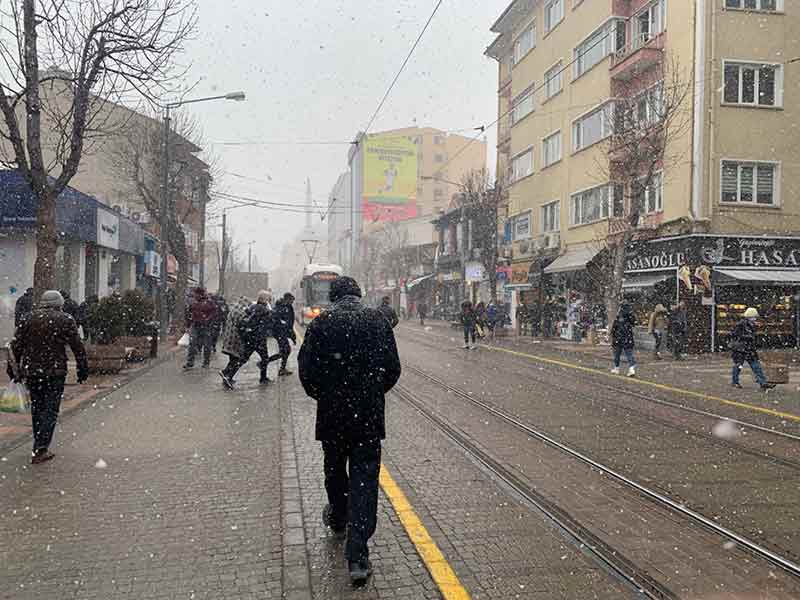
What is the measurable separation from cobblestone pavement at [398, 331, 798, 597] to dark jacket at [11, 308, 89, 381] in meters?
4.37

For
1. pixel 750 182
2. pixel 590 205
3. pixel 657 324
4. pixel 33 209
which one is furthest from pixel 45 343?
pixel 590 205

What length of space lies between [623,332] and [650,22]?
15.1 meters

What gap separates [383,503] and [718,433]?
16.6ft

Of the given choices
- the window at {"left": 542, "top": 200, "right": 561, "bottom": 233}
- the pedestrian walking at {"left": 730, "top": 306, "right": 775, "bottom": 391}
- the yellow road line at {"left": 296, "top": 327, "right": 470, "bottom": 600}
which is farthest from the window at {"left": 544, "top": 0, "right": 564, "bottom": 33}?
the yellow road line at {"left": 296, "top": 327, "right": 470, "bottom": 600}

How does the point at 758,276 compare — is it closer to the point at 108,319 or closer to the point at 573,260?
the point at 573,260

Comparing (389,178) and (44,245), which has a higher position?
(389,178)

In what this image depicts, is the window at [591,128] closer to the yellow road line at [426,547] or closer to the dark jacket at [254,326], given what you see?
the dark jacket at [254,326]

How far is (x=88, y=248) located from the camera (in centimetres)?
2442

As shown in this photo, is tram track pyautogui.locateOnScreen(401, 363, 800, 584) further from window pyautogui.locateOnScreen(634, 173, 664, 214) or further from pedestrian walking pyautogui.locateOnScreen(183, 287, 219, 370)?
window pyautogui.locateOnScreen(634, 173, 664, 214)

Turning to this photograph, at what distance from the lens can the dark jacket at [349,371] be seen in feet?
13.8

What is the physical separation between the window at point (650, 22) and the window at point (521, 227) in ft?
40.3

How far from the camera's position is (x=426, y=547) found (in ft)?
15.1

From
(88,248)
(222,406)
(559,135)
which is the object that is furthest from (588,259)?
(222,406)

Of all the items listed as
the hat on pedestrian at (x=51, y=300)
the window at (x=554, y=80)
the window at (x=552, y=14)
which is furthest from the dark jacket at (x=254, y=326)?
the window at (x=552, y=14)
